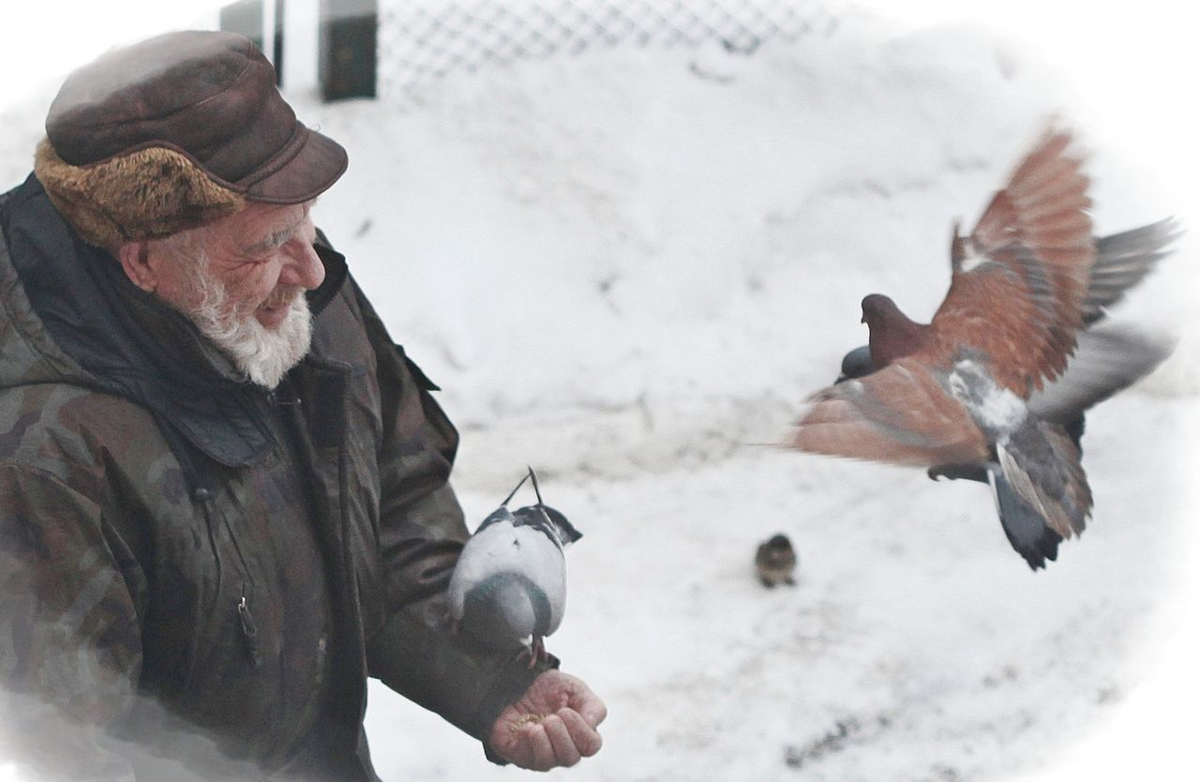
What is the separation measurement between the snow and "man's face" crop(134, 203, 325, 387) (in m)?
1.58

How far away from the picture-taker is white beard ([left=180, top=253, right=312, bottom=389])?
72.6 inches

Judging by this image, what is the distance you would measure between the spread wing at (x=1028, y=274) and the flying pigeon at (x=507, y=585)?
600mm

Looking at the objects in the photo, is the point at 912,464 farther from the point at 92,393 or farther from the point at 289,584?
the point at 92,393

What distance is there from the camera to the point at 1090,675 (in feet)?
11.4

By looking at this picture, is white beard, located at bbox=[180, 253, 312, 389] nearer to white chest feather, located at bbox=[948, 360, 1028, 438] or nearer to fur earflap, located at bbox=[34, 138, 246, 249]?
fur earflap, located at bbox=[34, 138, 246, 249]

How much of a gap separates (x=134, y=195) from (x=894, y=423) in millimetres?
884

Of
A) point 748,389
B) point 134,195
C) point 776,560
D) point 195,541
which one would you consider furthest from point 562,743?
point 748,389

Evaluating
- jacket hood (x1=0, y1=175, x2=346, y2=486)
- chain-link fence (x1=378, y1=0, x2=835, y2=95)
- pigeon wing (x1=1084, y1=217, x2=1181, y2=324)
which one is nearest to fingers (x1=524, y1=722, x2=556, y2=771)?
jacket hood (x1=0, y1=175, x2=346, y2=486)

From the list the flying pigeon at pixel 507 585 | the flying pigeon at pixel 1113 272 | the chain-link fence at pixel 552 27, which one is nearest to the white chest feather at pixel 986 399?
the flying pigeon at pixel 1113 272

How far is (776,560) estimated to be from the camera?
369 centimetres

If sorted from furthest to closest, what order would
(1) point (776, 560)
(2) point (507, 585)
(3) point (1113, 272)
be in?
1. (1) point (776, 560)
2. (2) point (507, 585)
3. (3) point (1113, 272)

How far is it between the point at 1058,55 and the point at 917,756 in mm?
1589

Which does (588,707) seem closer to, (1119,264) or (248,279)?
(248,279)

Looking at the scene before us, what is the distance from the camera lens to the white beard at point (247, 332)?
1843mm
